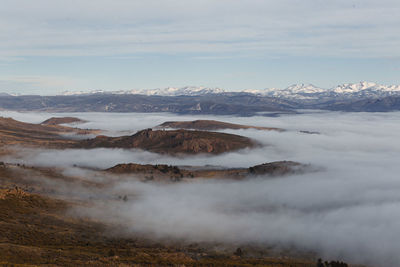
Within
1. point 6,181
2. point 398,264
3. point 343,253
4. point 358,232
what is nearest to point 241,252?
point 343,253

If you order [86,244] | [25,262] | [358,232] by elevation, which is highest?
[25,262]

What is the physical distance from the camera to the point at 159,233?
485 feet

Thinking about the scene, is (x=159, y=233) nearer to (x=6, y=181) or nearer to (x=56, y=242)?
(x=56, y=242)

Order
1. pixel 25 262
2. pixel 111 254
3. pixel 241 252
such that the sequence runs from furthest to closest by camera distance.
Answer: pixel 241 252, pixel 111 254, pixel 25 262

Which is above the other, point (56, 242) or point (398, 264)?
point (56, 242)

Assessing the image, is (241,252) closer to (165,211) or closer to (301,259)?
(301,259)

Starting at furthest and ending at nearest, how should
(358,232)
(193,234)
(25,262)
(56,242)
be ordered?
1. (358,232)
2. (193,234)
3. (56,242)
4. (25,262)

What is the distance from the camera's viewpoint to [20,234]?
11012cm

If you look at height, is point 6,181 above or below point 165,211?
above

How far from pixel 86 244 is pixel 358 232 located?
114 metres

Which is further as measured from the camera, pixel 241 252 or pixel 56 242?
pixel 241 252

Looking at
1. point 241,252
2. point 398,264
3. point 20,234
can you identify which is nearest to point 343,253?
point 398,264

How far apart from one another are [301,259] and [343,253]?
910 inches

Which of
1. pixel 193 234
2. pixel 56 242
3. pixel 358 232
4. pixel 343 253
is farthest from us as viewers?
pixel 358 232
